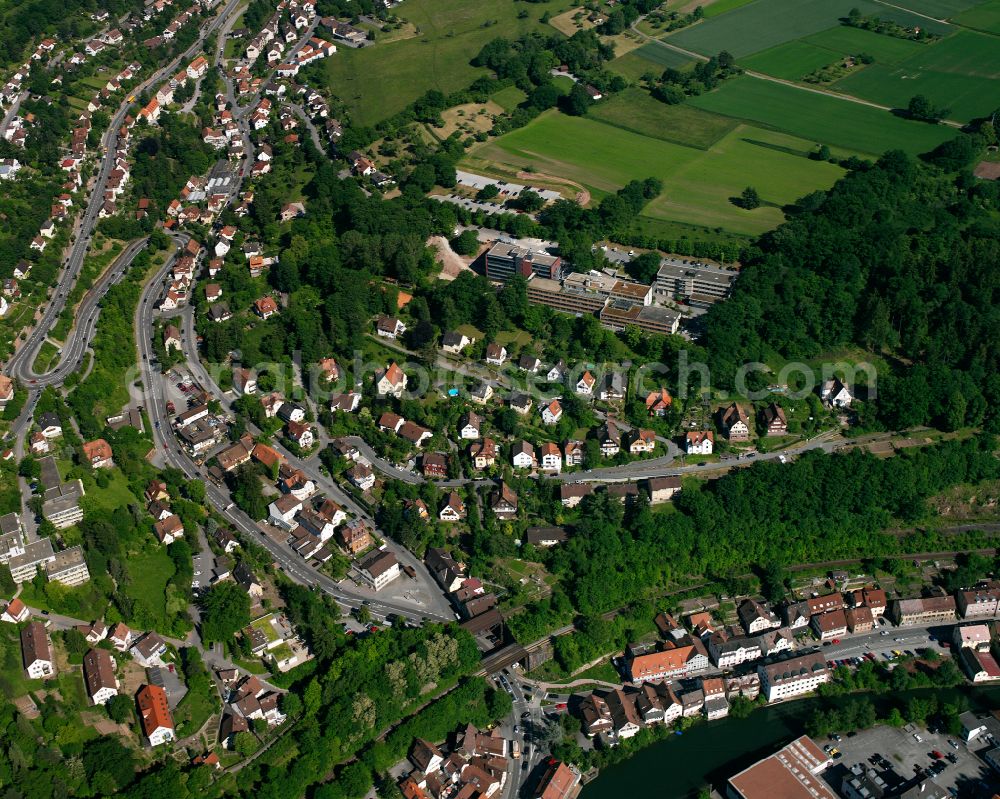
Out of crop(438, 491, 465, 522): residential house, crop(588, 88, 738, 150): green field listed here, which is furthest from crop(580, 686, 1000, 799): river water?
crop(588, 88, 738, 150): green field

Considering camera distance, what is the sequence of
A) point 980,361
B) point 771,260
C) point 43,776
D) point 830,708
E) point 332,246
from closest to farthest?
point 43,776
point 830,708
point 980,361
point 771,260
point 332,246

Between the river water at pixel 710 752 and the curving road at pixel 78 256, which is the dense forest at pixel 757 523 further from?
the curving road at pixel 78 256

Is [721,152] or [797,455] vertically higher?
[721,152]

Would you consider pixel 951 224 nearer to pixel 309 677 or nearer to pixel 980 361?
pixel 980 361

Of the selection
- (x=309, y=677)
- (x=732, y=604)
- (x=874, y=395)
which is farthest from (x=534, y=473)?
(x=874, y=395)

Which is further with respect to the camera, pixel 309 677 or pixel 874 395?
pixel 874 395

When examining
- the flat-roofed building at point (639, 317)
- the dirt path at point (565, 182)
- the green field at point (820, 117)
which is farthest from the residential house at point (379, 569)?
the green field at point (820, 117)
